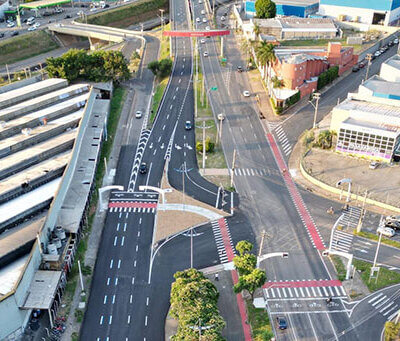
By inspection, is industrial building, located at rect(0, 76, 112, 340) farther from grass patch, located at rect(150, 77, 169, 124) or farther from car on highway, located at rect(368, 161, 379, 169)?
car on highway, located at rect(368, 161, 379, 169)

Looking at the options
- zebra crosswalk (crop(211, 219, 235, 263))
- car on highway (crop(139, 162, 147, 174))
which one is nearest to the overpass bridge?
car on highway (crop(139, 162, 147, 174))

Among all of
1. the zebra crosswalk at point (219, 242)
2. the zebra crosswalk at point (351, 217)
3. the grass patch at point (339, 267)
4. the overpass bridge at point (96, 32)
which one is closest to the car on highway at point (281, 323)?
the grass patch at point (339, 267)

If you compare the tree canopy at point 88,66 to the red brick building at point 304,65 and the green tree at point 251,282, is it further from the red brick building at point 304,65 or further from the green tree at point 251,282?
the green tree at point 251,282

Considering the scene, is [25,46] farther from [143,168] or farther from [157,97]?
[143,168]

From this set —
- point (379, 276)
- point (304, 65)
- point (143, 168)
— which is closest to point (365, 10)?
point (304, 65)

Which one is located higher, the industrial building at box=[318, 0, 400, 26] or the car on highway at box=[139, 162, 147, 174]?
the industrial building at box=[318, 0, 400, 26]

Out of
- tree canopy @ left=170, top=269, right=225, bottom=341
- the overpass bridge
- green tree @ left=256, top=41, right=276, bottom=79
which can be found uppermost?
green tree @ left=256, top=41, right=276, bottom=79
